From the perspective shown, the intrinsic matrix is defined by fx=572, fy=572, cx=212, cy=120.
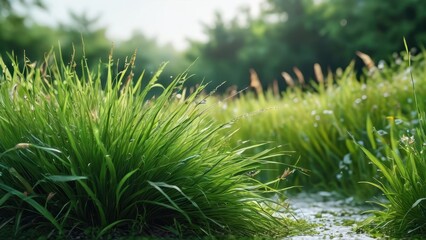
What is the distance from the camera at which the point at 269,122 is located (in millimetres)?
7758

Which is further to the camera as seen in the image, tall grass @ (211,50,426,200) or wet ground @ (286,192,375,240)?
tall grass @ (211,50,426,200)

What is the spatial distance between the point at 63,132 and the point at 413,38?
2226 cm

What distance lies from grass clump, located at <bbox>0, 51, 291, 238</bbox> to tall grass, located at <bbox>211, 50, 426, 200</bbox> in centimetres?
272

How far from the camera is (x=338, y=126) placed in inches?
269

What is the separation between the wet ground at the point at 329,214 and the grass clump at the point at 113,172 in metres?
0.46

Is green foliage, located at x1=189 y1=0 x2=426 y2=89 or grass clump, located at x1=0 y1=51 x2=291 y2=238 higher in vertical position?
grass clump, located at x1=0 y1=51 x2=291 y2=238

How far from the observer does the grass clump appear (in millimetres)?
3430

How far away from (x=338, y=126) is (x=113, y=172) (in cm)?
409

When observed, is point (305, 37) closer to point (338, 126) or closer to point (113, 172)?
point (338, 126)

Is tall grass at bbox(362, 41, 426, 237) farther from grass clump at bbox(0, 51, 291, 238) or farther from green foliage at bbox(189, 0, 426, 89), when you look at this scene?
green foliage at bbox(189, 0, 426, 89)

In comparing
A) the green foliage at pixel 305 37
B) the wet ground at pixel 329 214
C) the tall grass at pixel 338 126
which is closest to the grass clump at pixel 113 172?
the wet ground at pixel 329 214

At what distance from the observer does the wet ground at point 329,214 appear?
3.92 meters

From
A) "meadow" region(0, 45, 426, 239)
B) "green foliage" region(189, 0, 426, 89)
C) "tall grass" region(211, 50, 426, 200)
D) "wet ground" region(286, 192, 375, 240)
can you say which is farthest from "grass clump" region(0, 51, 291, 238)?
"green foliage" region(189, 0, 426, 89)

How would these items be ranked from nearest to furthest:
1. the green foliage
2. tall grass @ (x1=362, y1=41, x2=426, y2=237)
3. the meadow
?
1. the meadow
2. tall grass @ (x1=362, y1=41, x2=426, y2=237)
3. the green foliage
